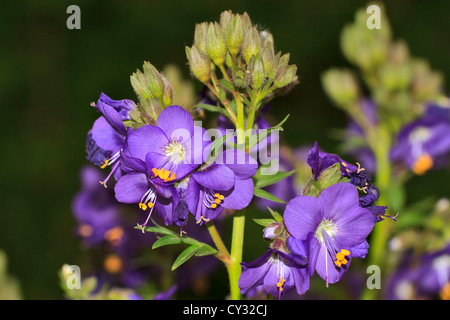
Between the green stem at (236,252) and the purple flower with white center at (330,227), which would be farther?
the green stem at (236,252)

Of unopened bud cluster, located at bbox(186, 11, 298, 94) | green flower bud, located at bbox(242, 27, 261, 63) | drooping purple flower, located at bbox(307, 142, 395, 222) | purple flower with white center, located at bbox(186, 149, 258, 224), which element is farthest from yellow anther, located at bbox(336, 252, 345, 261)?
green flower bud, located at bbox(242, 27, 261, 63)

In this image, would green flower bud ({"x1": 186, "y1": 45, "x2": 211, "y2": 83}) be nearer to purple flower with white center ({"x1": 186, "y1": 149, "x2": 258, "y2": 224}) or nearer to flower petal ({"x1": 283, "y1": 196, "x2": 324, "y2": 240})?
purple flower with white center ({"x1": 186, "y1": 149, "x2": 258, "y2": 224})

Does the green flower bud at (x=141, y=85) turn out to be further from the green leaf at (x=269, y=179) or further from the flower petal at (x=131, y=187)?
the green leaf at (x=269, y=179)

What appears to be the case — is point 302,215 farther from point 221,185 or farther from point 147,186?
point 147,186

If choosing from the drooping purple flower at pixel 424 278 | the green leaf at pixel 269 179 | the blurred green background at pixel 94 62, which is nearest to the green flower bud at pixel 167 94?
the green leaf at pixel 269 179
